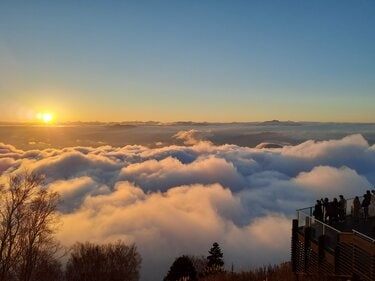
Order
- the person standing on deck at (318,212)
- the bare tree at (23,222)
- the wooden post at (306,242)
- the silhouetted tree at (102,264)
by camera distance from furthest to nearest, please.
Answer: the silhouetted tree at (102,264)
the bare tree at (23,222)
the person standing on deck at (318,212)
the wooden post at (306,242)

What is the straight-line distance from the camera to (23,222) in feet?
99.0

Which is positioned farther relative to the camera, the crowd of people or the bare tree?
the bare tree

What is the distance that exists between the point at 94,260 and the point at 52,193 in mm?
36148

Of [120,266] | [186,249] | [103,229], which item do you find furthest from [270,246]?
[120,266]

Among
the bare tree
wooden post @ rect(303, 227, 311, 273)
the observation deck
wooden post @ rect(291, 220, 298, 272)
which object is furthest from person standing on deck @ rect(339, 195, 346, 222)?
the bare tree

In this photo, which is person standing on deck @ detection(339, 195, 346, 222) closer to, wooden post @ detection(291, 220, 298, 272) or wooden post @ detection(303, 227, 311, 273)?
wooden post @ detection(291, 220, 298, 272)

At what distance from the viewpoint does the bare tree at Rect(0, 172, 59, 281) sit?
28750 millimetres

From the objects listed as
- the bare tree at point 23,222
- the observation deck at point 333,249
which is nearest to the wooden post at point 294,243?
the observation deck at point 333,249

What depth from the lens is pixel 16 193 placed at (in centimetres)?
2848

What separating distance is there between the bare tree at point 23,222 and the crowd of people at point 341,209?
652 inches

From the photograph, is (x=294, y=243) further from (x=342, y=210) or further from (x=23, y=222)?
(x=23, y=222)

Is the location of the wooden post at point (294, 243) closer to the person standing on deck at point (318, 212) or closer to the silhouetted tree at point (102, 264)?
the person standing on deck at point (318, 212)

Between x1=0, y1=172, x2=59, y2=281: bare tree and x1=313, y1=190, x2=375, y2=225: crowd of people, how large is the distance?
1657 centimetres

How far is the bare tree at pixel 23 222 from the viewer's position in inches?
1132
